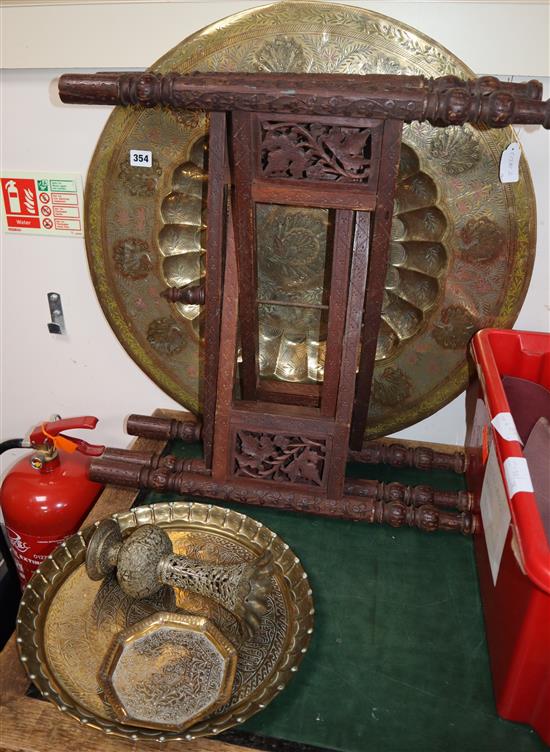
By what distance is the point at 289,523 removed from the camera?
1270 mm

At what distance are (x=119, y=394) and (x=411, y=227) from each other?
2.82 ft

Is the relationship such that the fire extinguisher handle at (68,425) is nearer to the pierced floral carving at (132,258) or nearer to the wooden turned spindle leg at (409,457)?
the pierced floral carving at (132,258)

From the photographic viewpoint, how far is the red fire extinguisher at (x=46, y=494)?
1.33 m

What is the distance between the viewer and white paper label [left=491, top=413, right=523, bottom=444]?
0.95 meters

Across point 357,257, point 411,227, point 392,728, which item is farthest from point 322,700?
point 411,227

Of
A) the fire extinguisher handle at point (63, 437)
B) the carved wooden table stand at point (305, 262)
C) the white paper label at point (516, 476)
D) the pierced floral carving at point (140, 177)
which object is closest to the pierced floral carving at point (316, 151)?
the carved wooden table stand at point (305, 262)

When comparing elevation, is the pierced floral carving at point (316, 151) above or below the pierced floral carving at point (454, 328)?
above

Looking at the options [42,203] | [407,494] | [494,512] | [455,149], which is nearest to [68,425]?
[42,203]

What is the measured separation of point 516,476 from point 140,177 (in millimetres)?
926

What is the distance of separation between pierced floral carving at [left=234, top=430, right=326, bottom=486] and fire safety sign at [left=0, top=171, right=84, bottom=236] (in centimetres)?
67

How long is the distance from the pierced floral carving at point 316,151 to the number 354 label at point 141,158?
365 mm

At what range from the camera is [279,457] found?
1218 millimetres

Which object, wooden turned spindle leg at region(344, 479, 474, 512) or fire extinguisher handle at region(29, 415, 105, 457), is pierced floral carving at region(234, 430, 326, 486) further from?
fire extinguisher handle at region(29, 415, 105, 457)

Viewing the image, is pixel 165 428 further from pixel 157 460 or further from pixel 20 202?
pixel 20 202
